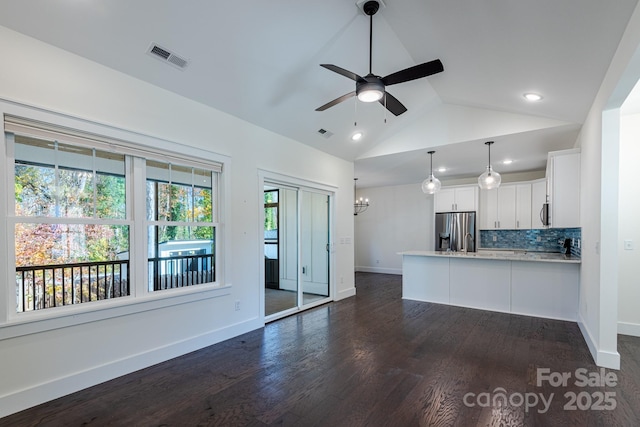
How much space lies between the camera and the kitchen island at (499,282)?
176 inches

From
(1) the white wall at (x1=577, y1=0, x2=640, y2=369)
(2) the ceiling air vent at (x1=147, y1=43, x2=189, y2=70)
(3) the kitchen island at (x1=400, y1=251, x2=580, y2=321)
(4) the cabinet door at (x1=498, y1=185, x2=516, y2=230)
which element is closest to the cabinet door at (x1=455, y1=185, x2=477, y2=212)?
(4) the cabinet door at (x1=498, y1=185, x2=516, y2=230)

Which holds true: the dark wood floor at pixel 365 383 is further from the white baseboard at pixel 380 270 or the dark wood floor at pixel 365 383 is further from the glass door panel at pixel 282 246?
the white baseboard at pixel 380 270

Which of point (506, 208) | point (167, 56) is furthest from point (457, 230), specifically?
point (167, 56)

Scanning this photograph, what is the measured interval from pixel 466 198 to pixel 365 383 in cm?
598

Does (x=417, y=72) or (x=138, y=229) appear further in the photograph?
(x=138, y=229)

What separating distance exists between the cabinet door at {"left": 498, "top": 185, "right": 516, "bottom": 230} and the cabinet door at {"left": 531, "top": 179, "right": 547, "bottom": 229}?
354mm

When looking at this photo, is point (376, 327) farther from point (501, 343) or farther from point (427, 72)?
point (427, 72)

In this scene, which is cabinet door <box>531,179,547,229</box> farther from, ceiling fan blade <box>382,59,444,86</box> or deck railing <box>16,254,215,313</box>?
deck railing <box>16,254,215,313</box>

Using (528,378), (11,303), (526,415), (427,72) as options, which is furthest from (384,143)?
(11,303)

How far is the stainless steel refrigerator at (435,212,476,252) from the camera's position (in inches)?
285

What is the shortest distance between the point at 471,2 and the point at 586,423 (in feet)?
10.4

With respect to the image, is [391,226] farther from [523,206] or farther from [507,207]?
[523,206]

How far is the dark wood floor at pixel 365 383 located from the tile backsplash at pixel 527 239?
3236 mm

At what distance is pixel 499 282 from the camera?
494 cm
